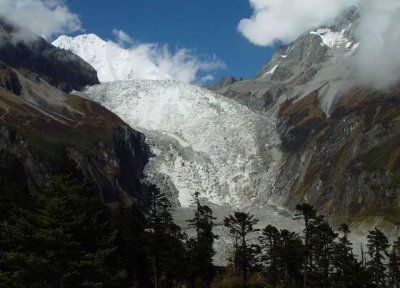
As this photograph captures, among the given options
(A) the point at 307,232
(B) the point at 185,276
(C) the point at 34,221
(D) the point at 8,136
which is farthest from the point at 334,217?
(C) the point at 34,221

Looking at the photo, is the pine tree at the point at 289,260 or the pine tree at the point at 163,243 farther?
the pine tree at the point at 289,260

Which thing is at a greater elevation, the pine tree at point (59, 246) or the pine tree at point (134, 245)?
the pine tree at point (134, 245)

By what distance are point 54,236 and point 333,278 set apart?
153 ft

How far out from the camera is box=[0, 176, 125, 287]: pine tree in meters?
30.1

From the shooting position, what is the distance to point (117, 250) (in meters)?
59.3

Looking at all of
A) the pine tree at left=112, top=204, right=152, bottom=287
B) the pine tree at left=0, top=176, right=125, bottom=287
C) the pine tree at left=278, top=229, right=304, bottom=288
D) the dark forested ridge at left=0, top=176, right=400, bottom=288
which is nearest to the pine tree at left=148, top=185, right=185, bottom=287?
the dark forested ridge at left=0, top=176, right=400, bottom=288

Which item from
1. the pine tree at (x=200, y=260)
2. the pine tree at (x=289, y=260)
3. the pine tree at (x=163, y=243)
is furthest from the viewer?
the pine tree at (x=289, y=260)

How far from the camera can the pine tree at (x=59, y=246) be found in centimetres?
3014

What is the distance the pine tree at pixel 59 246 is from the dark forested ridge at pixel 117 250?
5cm

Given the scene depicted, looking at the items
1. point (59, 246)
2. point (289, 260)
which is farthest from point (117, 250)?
point (59, 246)

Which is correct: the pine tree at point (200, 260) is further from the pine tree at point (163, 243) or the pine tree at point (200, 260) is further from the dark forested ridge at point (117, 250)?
the pine tree at point (163, 243)

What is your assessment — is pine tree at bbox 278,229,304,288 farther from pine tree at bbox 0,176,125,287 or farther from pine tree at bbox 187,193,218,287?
pine tree at bbox 0,176,125,287

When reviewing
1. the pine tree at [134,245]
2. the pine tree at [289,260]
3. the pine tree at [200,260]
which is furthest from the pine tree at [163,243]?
the pine tree at [289,260]

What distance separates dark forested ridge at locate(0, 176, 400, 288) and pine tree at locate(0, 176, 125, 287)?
0.16 feet
